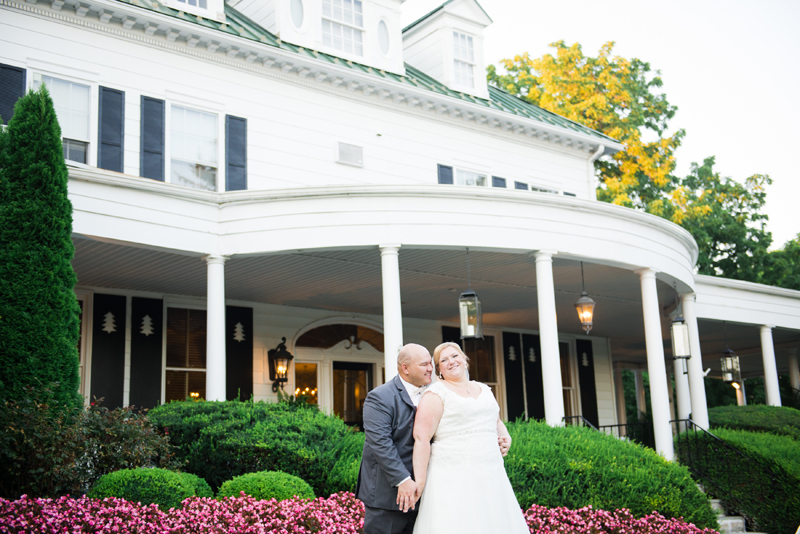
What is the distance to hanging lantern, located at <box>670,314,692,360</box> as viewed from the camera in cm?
1301

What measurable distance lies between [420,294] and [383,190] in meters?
4.53

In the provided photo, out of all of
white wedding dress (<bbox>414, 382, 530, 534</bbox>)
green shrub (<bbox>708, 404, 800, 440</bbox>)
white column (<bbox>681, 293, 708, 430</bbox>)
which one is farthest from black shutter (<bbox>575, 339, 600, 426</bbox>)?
white wedding dress (<bbox>414, 382, 530, 534</bbox>)

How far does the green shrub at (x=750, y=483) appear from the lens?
35.9ft

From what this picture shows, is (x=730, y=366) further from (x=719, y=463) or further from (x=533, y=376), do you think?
(x=719, y=463)

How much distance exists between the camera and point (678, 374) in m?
15.2

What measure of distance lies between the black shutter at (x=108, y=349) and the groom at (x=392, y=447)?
939 cm

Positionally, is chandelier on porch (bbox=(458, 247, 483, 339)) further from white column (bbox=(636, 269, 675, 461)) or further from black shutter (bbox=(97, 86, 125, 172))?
black shutter (bbox=(97, 86, 125, 172))

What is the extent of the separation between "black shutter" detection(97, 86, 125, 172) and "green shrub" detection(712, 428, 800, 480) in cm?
1057

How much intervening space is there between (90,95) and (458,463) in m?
9.89

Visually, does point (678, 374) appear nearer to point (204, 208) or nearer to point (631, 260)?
point (631, 260)

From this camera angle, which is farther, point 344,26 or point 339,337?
point 339,337

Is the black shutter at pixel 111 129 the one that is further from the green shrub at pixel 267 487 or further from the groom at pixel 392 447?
the groom at pixel 392 447

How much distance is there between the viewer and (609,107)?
28.3 metres

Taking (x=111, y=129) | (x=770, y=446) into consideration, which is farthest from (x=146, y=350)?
(x=770, y=446)
